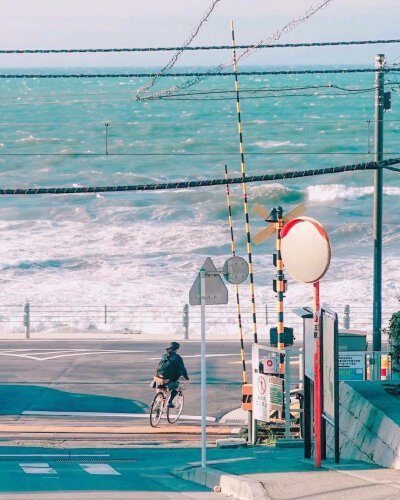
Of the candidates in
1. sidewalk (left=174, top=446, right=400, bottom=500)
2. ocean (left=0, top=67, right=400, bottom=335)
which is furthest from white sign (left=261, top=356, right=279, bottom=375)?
ocean (left=0, top=67, right=400, bottom=335)

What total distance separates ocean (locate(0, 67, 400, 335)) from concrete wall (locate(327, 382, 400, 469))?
5553mm

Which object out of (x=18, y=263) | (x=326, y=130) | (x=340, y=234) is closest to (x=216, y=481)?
(x=18, y=263)

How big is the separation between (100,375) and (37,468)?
350 inches

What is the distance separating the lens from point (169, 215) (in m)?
56.9

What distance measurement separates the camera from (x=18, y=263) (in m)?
43.4

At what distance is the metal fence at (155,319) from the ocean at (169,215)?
0.09m

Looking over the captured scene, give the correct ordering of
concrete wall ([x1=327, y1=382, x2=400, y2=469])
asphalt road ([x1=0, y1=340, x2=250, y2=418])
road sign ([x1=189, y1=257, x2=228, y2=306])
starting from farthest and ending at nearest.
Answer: asphalt road ([x1=0, y1=340, x2=250, y2=418]), road sign ([x1=189, y1=257, x2=228, y2=306]), concrete wall ([x1=327, y1=382, x2=400, y2=469])

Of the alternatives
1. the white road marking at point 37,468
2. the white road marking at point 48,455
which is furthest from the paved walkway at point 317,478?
the white road marking at point 48,455

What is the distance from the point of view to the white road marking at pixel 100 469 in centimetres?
1299

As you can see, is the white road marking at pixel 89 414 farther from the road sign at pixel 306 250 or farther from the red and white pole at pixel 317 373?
the road sign at pixel 306 250

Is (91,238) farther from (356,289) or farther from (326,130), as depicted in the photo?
(326,130)

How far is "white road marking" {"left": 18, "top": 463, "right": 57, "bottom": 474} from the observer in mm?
12913

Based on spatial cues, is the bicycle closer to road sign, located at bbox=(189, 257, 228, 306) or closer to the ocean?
the ocean

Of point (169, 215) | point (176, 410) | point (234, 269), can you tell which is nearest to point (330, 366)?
point (234, 269)
